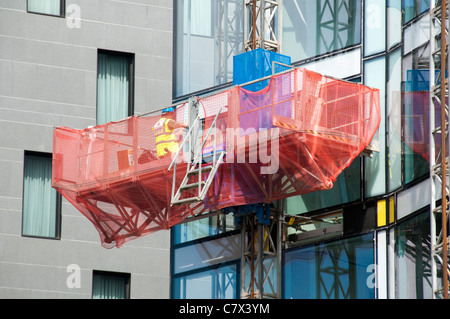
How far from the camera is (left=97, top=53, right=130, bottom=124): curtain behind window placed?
1650 inches

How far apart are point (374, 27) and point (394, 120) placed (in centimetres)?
272

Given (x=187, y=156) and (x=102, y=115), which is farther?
(x=102, y=115)

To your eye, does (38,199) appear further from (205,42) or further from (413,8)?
(413,8)

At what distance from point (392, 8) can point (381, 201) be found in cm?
513

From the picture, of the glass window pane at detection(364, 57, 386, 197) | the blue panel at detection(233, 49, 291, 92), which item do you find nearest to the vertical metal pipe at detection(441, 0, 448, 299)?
the glass window pane at detection(364, 57, 386, 197)

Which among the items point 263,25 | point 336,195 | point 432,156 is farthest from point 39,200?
point 432,156

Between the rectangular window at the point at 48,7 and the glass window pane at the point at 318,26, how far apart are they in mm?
7800

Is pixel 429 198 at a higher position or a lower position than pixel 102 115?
lower

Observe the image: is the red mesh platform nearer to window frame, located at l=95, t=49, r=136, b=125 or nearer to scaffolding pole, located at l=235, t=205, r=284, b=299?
scaffolding pole, located at l=235, t=205, r=284, b=299

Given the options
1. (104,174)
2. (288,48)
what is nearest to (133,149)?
(104,174)

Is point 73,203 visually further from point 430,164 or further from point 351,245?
point 430,164

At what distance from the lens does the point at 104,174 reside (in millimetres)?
35688

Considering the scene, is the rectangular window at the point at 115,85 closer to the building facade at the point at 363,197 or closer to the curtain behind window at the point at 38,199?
the curtain behind window at the point at 38,199

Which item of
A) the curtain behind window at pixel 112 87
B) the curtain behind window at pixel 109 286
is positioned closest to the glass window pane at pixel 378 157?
the curtain behind window at pixel 109 286
